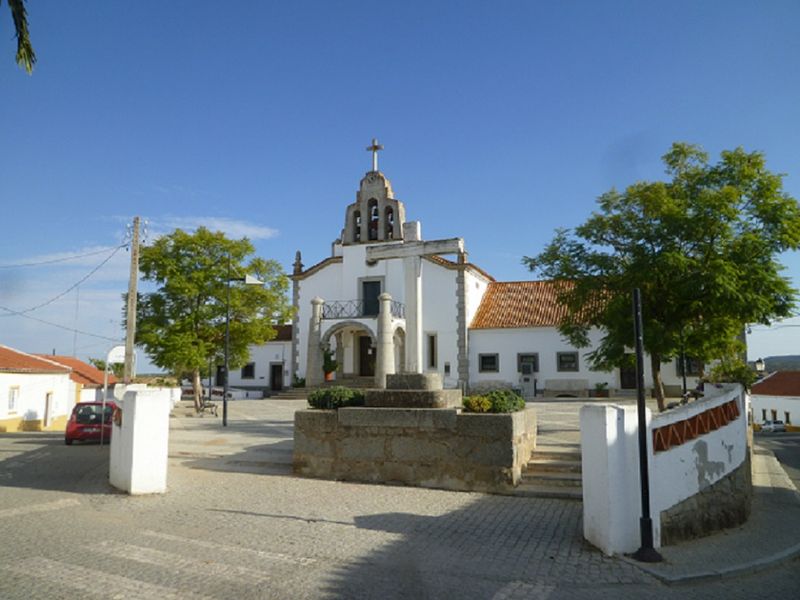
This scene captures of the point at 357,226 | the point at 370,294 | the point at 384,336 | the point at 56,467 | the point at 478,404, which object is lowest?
the point at 56,467

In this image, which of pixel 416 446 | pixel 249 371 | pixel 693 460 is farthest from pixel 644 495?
pixel 249 371

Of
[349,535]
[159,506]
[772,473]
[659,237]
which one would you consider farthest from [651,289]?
[159,506]

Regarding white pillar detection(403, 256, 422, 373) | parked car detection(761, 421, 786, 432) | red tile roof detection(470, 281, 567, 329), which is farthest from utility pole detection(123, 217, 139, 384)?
parked car detection(761, 421, 786, 432)

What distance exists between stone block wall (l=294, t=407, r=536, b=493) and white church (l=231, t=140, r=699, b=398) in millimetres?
16791

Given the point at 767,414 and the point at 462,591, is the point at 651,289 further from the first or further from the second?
the point at 767,414

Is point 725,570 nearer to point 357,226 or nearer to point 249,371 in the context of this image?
point 357,226

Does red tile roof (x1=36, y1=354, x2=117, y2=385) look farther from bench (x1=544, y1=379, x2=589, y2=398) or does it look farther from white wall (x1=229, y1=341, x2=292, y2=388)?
bench (x1=544, y1=379, x2=589, y2=398)

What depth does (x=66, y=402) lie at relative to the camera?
97.8 feet

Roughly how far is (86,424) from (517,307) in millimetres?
22877

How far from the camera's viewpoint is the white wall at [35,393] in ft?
78.6

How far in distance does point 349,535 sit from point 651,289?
9439 mm

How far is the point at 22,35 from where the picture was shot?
9.90 m

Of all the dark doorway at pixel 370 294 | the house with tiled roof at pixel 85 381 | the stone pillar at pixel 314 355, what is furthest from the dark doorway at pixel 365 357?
the house with tiled roof at pixel 85 381

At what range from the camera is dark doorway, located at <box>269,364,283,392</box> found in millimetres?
36562
